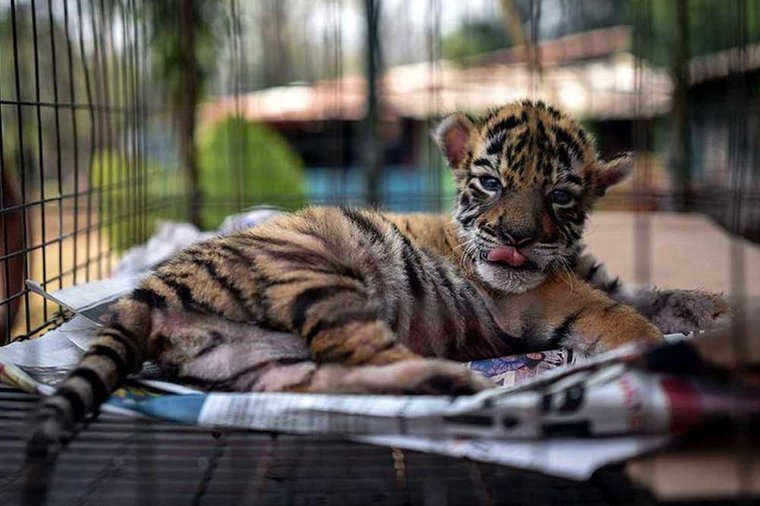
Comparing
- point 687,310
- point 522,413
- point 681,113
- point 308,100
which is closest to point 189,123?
point 308,100

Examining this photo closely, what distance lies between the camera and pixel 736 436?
4.28 ft

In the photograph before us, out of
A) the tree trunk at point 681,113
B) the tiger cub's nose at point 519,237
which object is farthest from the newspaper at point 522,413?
the tree trunk at point 681,113

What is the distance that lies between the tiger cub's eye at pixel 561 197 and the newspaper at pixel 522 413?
795 millimetres

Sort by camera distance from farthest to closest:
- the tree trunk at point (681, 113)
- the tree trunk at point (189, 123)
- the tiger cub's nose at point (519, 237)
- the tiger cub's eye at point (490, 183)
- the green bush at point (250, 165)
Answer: the green bush at point (250, 165), the tree trunk at point (681, 113), the tree trunk at point (189, 123), the tiger cub's eye at point (490, 183), the tiger cub's nose at point (519, 237)

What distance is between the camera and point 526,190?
221 cm

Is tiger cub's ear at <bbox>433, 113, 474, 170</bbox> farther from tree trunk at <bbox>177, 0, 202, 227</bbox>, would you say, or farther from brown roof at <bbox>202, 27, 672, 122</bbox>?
brown roof at <bbox>202, 27, 672, 122</bbox>

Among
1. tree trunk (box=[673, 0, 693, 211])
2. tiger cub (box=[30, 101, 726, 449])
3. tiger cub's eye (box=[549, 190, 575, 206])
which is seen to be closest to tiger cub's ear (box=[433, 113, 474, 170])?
tiger cub (box=[30, 101, 726, 449])

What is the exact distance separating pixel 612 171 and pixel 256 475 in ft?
4.19

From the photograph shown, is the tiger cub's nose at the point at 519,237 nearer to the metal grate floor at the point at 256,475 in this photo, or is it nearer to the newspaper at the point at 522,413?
the metal grate floor at the point at 256,475

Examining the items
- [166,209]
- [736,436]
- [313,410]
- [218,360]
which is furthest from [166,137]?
[736,436]

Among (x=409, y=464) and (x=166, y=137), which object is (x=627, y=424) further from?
(x=166, y=137)

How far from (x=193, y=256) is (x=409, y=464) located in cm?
69

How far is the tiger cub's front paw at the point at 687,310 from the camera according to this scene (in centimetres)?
229

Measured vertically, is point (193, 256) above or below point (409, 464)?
above
